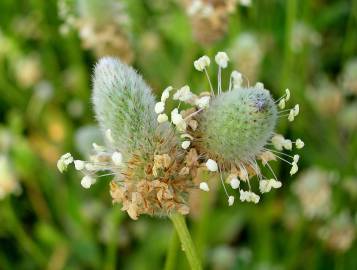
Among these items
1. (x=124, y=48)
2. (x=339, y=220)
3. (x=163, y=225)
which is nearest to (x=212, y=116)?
(x=124, y=48)

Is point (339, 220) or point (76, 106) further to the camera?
point (76, 106)

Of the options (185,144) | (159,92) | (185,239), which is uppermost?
(159,92)

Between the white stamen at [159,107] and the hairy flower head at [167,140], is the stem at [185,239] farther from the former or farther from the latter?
the white stamen at [159,107]

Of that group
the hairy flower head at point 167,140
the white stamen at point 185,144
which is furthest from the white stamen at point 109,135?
the white stamen at point 185,144

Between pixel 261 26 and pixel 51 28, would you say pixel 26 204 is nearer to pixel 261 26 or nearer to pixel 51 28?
pixel 51 28

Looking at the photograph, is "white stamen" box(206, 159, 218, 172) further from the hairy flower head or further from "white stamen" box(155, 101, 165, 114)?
"white stamen" box(155, 101, 165, 114)

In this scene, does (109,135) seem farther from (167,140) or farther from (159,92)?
(159,92)

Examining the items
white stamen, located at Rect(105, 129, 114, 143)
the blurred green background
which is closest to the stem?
white stamen, located at Rect(105, 129, 114, 143)

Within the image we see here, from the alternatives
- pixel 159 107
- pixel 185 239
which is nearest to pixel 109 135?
pixel 159 107
